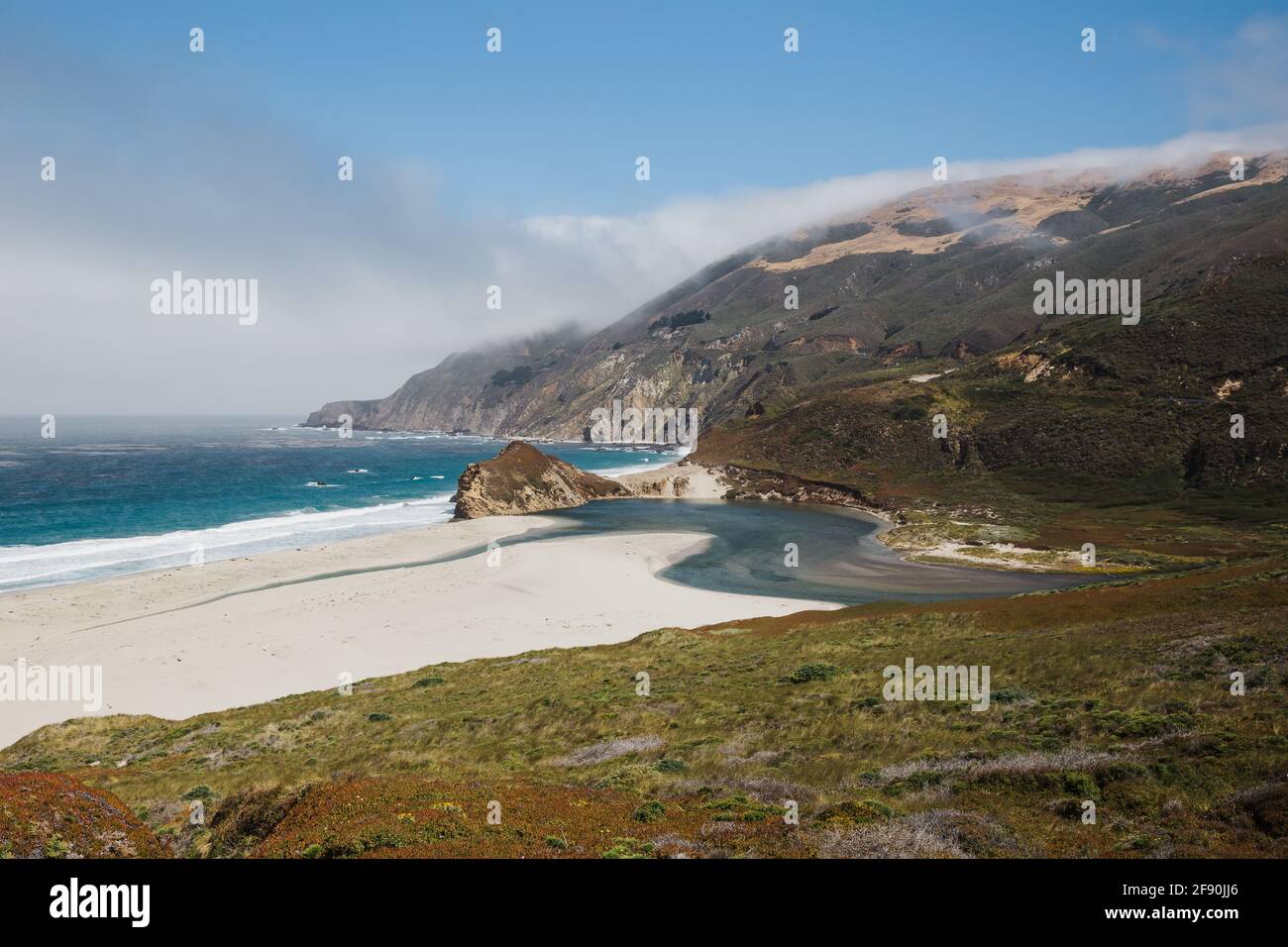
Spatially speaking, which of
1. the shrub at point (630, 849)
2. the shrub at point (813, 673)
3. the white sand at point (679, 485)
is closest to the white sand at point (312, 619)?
the shrub at point (813, 673)

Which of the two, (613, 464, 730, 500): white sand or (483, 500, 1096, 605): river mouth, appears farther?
(613, 464, 730, 500): white sand

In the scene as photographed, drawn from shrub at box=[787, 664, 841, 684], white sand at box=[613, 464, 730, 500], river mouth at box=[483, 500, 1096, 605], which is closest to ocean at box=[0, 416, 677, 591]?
river mouth at box=[483, 500, 1096, 605]

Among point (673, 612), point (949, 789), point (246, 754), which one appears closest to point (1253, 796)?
point (949, 789)

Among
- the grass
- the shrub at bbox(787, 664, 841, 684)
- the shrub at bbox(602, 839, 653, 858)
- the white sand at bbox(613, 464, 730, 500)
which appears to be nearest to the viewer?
the shrub at bbox(602, 839, 653, 858)

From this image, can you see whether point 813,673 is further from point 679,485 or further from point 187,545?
point 679,485

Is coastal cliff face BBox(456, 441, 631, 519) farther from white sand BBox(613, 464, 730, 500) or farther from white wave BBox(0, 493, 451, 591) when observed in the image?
white wave BBox(0, 493, 451, 591)

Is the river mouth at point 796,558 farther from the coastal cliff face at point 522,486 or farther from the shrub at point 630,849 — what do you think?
the shrub at point 630,849

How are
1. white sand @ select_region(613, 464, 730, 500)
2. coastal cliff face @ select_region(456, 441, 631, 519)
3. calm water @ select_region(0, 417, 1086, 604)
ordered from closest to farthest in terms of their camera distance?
1. calm water @ select_region(0, 417, 1086, 604)
2. coastal cliff face @ select_region(456, 441, 631, 519)
3. white sand @ select_region(613, 464, 730, 500)

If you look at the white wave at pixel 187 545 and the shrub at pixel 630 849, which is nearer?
the shrub at pixel 630 849
